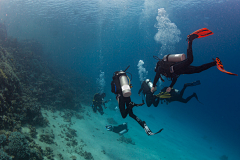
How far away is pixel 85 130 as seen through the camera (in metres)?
10.0

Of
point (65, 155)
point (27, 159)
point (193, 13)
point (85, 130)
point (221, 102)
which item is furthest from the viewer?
point (221, 102)

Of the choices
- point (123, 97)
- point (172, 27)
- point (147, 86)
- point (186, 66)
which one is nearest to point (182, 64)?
point (186, 66)

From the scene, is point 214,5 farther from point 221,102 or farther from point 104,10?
point 221,102

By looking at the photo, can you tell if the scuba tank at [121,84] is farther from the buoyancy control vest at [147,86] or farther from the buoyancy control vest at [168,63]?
the buoyancy control vest at [147,86]

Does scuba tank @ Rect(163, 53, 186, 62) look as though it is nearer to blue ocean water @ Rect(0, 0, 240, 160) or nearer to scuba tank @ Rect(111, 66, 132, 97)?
scuba tank @ Rect(111, 66, 132, 97)

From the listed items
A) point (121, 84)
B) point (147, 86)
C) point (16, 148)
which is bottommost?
point (16, 148)

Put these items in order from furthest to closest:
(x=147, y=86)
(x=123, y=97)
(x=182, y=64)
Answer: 1. (x=147, y=86)
2. (x=123, y=97)
3. (x=182, y=64)

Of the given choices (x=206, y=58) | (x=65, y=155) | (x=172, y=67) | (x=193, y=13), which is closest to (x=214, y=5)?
(x=193, y=13)

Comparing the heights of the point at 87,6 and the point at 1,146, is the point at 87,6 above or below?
above

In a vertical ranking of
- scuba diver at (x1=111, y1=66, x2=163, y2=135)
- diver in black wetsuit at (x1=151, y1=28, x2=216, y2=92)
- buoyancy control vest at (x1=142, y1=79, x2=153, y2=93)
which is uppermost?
diver in black wetsuit at (x1=151, y1=28, x2=216, y2=92)

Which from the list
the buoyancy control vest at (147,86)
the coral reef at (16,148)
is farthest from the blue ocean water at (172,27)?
the coral reef at (16,148)

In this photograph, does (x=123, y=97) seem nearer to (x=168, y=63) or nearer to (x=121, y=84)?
(x=121, y=84)

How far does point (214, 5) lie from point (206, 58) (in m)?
51.4

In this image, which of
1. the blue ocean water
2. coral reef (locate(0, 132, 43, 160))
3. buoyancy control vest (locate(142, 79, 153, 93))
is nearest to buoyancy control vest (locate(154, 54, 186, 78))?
buoyancy control vest (locate(142, 79, 153, 93))
